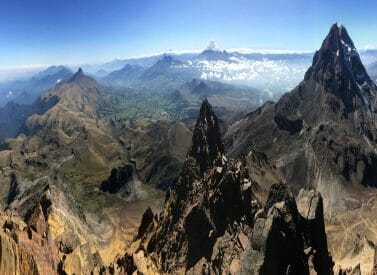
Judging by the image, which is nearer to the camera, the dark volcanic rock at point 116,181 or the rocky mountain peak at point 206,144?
the rocky mountain peak at point 206,144

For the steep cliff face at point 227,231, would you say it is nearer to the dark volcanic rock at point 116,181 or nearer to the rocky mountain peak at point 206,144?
the rocky mountain peak at point 206,144

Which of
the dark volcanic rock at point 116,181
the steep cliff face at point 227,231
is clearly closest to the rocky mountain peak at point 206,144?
the steep cliff face at point 227,231

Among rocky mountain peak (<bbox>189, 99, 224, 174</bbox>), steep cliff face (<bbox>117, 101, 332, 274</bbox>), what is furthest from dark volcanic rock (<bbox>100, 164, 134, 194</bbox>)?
steep cliff face (<bbox>117, 101, 332, 274</bbox>)

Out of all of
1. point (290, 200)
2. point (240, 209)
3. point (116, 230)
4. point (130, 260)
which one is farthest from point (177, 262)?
point (116, 230)

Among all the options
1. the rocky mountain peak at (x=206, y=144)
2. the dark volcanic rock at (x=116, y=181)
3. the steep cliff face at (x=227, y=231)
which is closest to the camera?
the steep cliff face at (x=227, y=231)

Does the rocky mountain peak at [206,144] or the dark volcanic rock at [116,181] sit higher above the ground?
the rocky mountain peak at [206,144]
